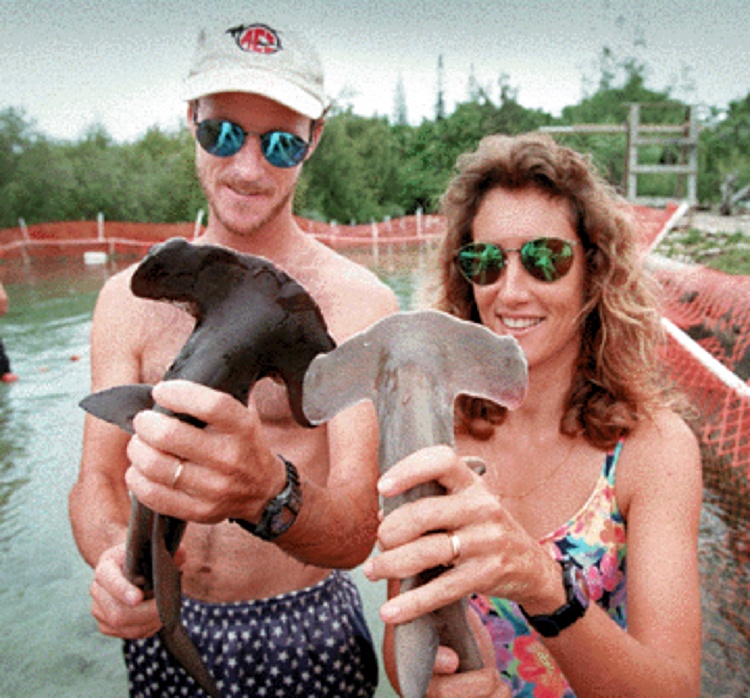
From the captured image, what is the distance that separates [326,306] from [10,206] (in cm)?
4411

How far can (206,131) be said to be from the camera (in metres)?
2.29

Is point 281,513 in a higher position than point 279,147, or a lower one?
lower

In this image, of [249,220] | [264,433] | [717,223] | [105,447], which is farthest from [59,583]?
[717,223]

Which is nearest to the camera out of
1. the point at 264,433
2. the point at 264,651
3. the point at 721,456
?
the point at 264,433

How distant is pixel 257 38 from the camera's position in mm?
2350

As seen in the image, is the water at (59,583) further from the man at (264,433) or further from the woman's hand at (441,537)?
the woman's hand at (441,537)

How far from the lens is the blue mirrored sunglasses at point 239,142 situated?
2281mm

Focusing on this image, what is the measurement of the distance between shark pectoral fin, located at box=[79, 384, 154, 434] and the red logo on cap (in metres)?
1.39

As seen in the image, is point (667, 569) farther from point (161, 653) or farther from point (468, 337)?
point (161, 653)

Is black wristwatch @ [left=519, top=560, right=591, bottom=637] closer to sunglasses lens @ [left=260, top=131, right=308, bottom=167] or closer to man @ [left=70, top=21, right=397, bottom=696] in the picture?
man @ [left=70, top=21, right=397, bottom=696]

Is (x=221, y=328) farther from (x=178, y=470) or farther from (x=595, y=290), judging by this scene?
(x=595, y=290)

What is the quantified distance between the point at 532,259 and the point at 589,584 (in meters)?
1.02

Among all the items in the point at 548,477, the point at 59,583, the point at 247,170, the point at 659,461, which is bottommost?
the point at 59,583

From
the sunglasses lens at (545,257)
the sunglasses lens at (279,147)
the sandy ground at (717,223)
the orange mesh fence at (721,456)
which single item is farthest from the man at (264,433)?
the sandy ground at (717,223)
